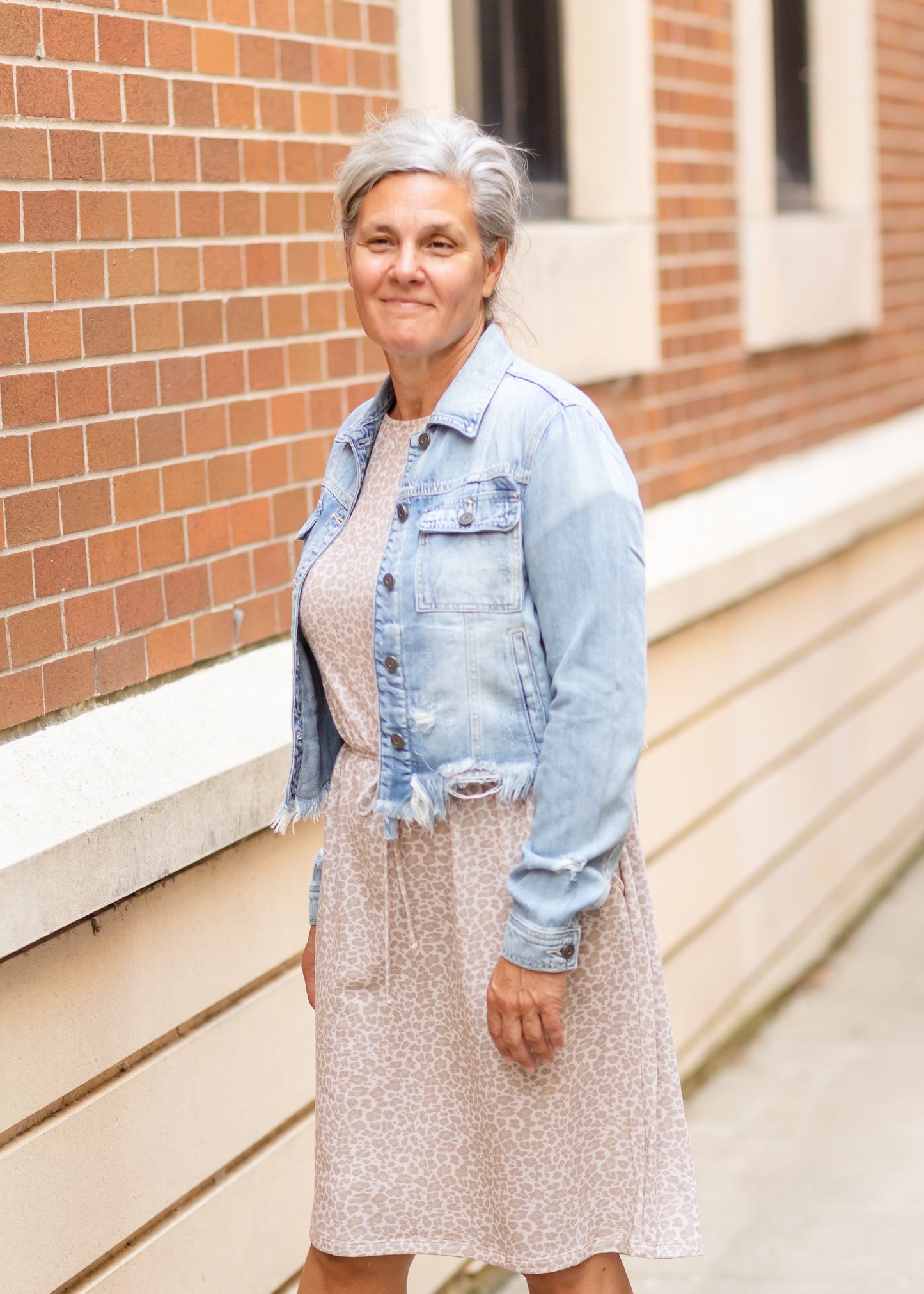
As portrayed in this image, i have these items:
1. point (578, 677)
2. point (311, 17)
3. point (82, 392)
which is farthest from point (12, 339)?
point (311, 17)

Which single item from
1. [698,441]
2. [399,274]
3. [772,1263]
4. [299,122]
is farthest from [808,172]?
[399,274]

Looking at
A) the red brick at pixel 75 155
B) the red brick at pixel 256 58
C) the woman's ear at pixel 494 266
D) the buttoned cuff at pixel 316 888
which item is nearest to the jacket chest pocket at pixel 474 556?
the woman's ear at pixel 494 266

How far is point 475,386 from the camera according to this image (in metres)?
2.46

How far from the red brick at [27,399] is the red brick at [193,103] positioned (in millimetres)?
601

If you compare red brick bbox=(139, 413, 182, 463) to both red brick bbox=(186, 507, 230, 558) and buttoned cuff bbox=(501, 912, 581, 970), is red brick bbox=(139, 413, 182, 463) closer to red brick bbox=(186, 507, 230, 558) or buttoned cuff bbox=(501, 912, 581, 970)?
red brick bbox=(186, 507, 230, 558)

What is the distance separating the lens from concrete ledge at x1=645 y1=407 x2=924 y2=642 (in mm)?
4855

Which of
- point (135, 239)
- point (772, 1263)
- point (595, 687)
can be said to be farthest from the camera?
point (772, 1263)

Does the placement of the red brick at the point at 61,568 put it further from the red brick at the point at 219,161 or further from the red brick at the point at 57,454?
the red brick at the point at 219,161

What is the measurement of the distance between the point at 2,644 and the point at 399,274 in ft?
2.69

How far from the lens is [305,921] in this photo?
342 centimetres

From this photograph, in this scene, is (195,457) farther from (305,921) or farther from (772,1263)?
(772,1263)

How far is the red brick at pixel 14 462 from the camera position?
2.65 metres

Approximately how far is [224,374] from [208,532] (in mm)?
287

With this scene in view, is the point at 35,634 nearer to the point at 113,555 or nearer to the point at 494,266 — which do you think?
the point at 113,555
